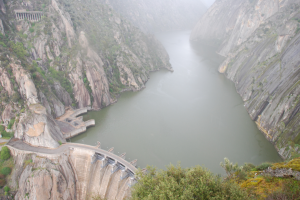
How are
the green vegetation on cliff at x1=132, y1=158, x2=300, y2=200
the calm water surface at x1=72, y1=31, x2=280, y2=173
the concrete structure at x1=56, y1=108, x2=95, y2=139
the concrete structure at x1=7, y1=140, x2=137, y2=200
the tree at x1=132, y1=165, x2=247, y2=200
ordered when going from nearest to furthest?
the green vegetation on cliff at x1=132, y1=158, x2=300, y2=200 → the tree at x1=132, y1=165, x2=247, y2=200 → the concrete structure at x1=7, y1=140, x2=137, y2=200 → the calm water surface at x1=72, y1=31, x2=280, y2=173 → the concrete structure at x1=56, y1=108, x2=95, y2=139

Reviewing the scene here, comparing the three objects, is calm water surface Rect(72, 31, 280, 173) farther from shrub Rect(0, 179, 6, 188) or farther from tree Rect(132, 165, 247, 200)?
tree Rect(132, 165, 247, 200)

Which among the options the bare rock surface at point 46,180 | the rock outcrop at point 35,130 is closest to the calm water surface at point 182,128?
the rock outcrop at point 35,130

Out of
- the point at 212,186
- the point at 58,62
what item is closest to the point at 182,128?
the point at 212,186

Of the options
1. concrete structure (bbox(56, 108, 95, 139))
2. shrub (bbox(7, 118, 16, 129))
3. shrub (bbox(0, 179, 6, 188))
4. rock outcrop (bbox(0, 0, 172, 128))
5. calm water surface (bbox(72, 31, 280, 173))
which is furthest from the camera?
concrete structure (bbox(56, 108, 95, 139))

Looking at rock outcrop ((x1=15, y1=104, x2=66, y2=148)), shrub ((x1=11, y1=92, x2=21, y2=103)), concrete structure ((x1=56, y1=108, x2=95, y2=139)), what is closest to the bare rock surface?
rock outcrop ((x1=15, y1=104, x2=66, y2=148))

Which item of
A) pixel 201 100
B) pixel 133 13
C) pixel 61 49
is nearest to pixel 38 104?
pixel 61 49

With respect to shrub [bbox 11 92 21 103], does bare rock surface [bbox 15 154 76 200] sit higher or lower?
lower

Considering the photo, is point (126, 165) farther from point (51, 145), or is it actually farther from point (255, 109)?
point (255, 109)
